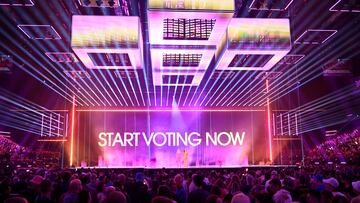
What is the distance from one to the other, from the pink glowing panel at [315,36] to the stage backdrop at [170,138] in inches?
417

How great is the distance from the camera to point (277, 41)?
9.56 metres

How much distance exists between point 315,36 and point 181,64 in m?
4.46

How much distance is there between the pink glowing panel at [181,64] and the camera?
11195mm

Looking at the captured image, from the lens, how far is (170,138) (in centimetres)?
2106

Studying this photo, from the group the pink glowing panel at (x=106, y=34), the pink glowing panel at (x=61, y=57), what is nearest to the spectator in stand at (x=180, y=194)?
the pink glowing panel at (x=106, y=34)

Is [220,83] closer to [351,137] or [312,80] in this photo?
[312,80]

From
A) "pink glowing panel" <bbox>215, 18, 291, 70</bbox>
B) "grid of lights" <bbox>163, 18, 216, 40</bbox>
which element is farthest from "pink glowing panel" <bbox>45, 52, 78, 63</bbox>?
"pink glowing panel" <bbox>215, 18, 291, 70</bbox>

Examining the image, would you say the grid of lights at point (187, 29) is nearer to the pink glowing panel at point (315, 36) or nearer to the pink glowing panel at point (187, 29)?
the pink glowing panel at point (187, 29)

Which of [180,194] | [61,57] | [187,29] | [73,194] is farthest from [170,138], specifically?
[73,194]

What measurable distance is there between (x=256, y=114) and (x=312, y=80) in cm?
688

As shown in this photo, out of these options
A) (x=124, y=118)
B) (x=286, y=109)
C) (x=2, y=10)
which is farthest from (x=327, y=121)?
(x=2, y=10)

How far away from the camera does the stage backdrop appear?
20703 mm

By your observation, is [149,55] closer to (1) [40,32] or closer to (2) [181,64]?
(2) [181,64]

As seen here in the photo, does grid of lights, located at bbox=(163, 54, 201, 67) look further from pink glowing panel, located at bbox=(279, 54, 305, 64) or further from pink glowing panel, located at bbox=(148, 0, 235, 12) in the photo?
pink glowing panel, located at bbox=(148, 0, 235, 12)
